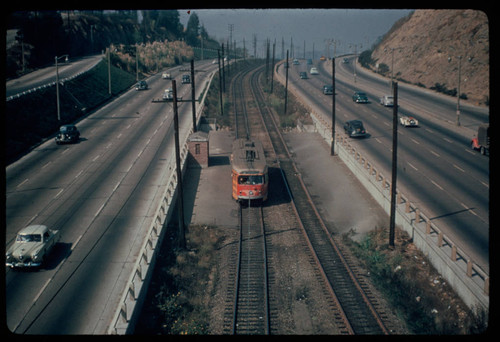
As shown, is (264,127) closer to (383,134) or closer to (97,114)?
(383,134)

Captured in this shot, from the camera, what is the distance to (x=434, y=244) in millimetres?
21672

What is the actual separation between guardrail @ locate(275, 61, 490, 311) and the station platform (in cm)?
94

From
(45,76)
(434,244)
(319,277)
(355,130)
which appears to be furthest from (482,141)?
(45,76)

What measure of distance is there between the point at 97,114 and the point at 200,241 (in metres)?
40.9

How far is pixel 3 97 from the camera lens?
219 inches

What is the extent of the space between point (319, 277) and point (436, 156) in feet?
76.7

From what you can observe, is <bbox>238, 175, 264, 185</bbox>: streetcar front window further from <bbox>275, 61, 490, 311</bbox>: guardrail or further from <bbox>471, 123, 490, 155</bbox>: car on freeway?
<bbox>471, 123, 490, 155</bbox>: car on freeway

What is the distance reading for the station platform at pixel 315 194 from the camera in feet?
93.7

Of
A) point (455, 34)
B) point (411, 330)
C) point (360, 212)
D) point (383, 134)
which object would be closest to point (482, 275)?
point (411, 330)

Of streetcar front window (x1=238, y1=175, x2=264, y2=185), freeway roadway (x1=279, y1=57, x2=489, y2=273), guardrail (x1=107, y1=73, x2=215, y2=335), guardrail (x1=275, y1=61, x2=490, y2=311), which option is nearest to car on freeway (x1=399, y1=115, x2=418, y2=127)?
freeway roadway (x1=279, y1=57, x2=489, y2=273)

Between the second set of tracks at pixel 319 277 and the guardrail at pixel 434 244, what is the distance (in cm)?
358

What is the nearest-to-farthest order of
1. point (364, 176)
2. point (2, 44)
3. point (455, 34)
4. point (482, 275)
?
point (2, 44), point (482, 275), point (364, 176), point (455, 34)

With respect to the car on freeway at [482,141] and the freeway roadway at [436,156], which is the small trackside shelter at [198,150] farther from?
the car on freeway at [482,141]

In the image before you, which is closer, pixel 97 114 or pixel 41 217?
pixel 41 217
